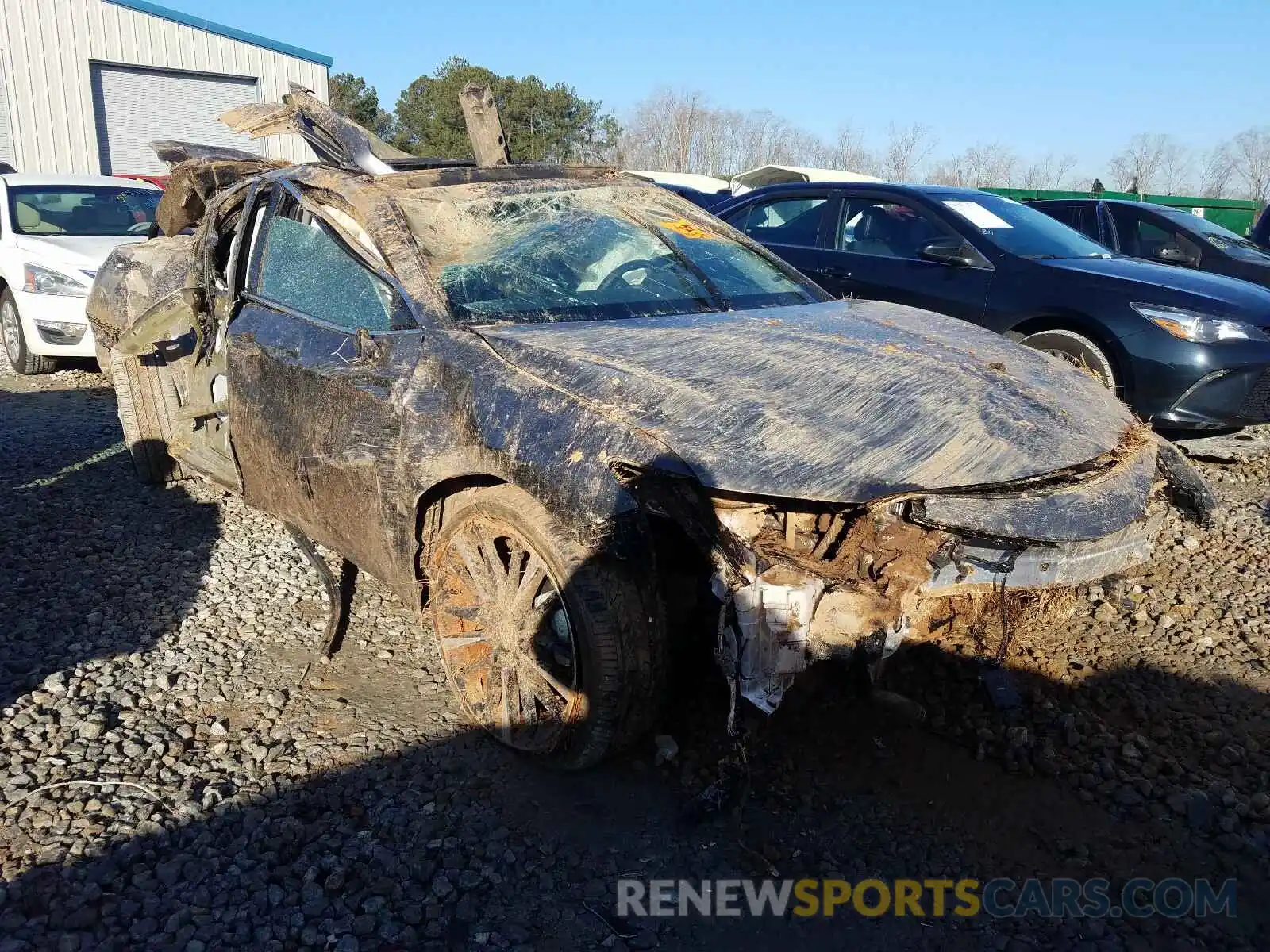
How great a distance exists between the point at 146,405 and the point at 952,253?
16.7 ft

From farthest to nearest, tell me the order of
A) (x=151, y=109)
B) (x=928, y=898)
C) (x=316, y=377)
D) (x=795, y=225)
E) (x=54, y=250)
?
(x=151, y=109)
(x=54, y=250)
(x=795, y=225)
(x=316, y=377)
(x=928, y=898)

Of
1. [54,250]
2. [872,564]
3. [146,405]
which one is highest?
[872,564]

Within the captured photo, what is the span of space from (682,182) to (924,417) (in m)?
21.7

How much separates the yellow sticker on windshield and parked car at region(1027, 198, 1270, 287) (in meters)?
6.56

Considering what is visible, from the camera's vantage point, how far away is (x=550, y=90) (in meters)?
31.4

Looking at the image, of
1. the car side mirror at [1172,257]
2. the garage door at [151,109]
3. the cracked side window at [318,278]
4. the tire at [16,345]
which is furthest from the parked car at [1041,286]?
the garage door at [151,109]

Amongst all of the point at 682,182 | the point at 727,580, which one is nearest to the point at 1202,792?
the point at 727,580

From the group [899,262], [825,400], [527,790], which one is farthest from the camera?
[899,262]

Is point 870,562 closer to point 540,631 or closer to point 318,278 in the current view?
point 540,631

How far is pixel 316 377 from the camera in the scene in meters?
3.39

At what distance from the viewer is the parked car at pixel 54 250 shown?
326 inches

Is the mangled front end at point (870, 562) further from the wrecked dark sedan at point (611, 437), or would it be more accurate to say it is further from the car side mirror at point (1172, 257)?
the car side mirror at point (1172, 257)

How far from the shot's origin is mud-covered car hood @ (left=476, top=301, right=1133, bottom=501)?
244 centimetres

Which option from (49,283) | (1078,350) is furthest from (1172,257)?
(49,283)
